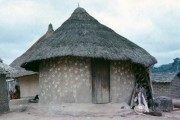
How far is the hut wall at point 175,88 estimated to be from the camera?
27.8 m

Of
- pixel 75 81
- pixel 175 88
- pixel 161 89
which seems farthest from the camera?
pixel 175 88

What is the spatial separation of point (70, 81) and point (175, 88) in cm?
1642

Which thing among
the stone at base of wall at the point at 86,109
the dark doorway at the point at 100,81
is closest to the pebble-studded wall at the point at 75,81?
the dark doorway at the point at 100,81

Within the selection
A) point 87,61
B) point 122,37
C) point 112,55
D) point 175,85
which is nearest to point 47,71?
point 87,61

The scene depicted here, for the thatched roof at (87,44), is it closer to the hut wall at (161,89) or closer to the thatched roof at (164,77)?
the thatched roof at (164,77)

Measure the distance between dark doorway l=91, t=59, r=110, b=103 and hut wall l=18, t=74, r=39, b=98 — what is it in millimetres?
8489

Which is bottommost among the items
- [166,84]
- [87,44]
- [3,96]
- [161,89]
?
[161,89]

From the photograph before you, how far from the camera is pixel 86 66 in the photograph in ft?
45.6

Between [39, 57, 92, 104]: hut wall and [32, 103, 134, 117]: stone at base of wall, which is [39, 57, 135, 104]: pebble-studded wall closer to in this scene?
[39, 57, 92, 104]: hut wall

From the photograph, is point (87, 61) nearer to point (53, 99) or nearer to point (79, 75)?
point (79, 75)

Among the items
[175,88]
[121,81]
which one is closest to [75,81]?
[121,81]

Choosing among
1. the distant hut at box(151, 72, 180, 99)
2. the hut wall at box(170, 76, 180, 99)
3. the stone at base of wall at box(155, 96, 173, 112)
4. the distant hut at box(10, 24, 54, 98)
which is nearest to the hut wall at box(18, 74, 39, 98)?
the distant hut at box(10, 24, 54, 98)

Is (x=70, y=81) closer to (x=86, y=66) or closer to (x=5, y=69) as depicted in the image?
(x=86, y=66)

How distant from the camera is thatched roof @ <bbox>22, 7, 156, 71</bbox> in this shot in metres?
13.7
